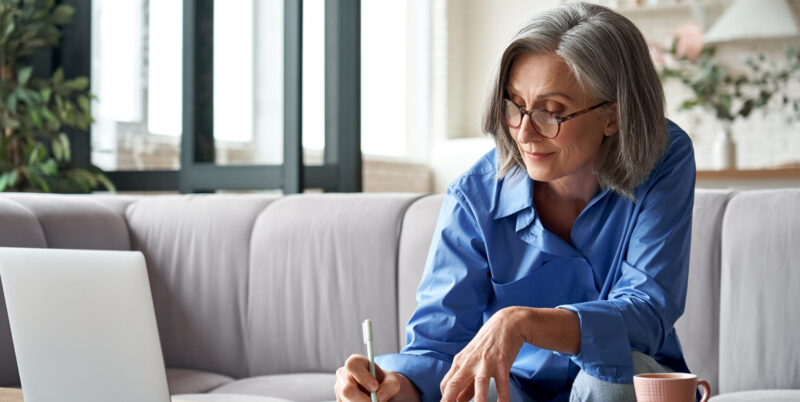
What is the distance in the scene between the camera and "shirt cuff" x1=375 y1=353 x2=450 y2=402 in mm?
1455

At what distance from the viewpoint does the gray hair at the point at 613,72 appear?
1463mm

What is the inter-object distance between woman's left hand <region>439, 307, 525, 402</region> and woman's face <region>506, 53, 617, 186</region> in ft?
1.07

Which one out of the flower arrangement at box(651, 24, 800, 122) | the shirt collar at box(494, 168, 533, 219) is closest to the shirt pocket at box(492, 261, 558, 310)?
the shirt collar at box(494, 168, 533, 219)

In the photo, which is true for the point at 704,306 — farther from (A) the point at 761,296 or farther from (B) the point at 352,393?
(B) the point at 352,393

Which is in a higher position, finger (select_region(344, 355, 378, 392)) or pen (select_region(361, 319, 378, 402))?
pen (select_region(361, 319, 378, 402))

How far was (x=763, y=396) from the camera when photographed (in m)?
1.96

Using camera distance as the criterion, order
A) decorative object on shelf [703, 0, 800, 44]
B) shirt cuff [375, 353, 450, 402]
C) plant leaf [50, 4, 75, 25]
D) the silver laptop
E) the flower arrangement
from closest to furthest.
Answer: the silver laptop, shirt cuff [375, 353, 450, 402], plant leaf [50, 4, 75, 25], the flower arrangement, decorative object on shelf [703, 0, 800, 44]

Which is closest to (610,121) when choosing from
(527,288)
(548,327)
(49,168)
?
(527,288)

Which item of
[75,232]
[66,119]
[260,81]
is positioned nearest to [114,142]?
[66,119]

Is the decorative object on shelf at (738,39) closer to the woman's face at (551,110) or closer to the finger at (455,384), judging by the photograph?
the woman's face at (551,110)

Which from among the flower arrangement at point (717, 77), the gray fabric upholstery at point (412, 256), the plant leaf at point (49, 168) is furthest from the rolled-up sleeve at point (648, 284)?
the flower arrangement at point (717, 77)

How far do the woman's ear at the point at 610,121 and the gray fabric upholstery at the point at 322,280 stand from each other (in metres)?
1.03

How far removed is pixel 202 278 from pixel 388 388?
1.43 metres

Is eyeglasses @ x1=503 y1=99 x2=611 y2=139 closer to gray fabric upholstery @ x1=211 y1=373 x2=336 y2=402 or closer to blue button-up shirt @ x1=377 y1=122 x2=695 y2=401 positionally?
blue button-up shirt @ x1=377 y1=122 x2=695 y2=401
